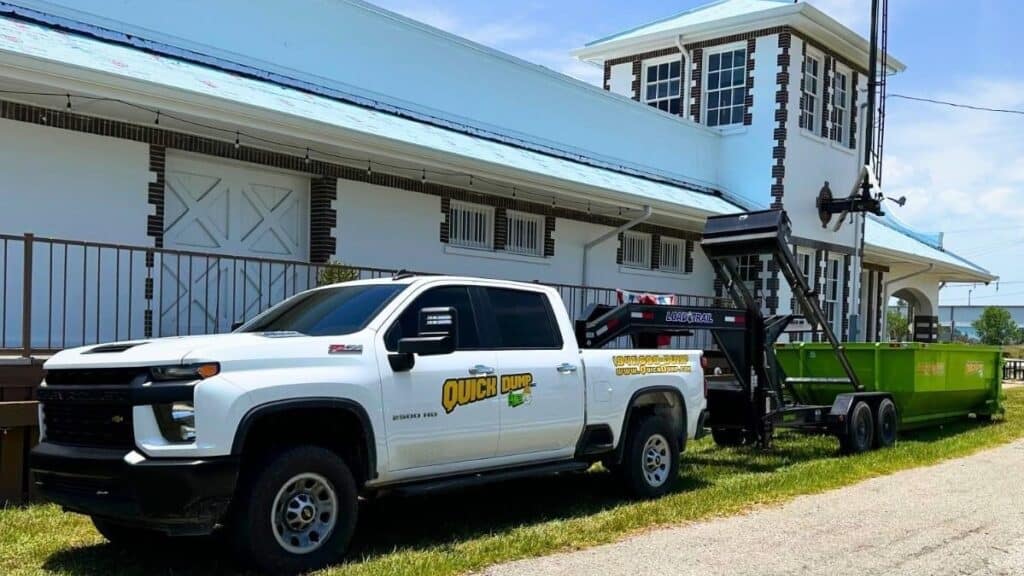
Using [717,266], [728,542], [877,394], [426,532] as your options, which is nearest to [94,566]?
[426,532]

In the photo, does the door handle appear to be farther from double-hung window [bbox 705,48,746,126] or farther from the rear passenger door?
double-hung window [bbox 705,48,746,126]

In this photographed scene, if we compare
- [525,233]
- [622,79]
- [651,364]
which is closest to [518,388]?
[651,364]

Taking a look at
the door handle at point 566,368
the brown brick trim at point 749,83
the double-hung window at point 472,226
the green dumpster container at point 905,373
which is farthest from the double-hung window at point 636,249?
the door handle at point 566,368

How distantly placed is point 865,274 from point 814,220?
6.00 m

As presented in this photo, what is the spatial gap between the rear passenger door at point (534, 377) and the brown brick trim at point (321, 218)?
5778 mm

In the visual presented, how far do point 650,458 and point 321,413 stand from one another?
12.4 feet

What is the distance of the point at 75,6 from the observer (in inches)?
446

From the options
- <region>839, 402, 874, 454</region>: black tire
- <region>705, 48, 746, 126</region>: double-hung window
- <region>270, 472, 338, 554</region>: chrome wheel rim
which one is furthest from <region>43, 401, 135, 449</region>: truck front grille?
<region>705, 48, 746, 126</region>: double-hung window

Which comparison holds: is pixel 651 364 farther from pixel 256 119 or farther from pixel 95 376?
pixel 256 119

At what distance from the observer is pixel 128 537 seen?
22.9ft

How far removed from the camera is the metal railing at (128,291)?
10.2 meters

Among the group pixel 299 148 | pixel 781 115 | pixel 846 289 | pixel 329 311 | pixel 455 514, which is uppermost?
pixel 781 115

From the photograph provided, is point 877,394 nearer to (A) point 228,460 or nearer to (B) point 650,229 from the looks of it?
(B) point 650,229

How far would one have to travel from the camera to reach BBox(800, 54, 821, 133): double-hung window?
2195cm
